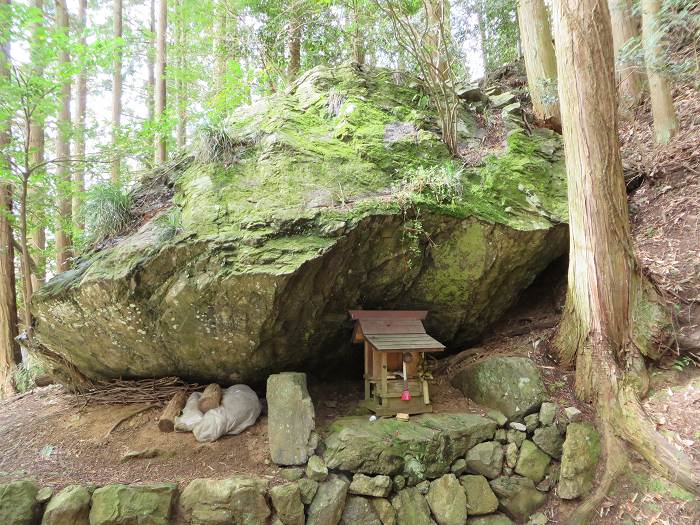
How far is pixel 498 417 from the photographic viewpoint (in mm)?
4418

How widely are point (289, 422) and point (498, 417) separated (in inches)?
88.7

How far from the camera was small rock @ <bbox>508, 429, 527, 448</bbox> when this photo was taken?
4.27m

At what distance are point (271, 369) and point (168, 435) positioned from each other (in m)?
1.21

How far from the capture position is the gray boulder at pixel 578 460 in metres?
3.91

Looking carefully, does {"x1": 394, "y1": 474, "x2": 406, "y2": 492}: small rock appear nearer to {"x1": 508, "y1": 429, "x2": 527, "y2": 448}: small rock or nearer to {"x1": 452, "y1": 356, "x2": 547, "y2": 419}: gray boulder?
{"x1": 508, "y1": 429, "x2": 527, "y2": 448}: small rock

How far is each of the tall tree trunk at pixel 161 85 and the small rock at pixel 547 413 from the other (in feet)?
27.5

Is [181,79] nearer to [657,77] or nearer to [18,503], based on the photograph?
[18,503]

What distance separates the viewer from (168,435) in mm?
4176

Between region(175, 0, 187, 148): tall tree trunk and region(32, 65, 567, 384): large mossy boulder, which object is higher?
region(175, 0, 187, 148): tall tree trunk

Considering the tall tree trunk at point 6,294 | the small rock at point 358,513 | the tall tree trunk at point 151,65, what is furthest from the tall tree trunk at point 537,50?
the tall tree trunk at point 151,65

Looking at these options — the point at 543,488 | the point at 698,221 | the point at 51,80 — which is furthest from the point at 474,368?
the point at 51,80

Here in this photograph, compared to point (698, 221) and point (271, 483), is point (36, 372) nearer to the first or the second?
point (271, 483)

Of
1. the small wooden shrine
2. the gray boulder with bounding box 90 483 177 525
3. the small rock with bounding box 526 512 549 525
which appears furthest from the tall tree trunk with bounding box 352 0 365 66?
the small rock with bounding box 526 512 549 525

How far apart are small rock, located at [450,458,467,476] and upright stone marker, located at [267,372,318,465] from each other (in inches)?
55.1
